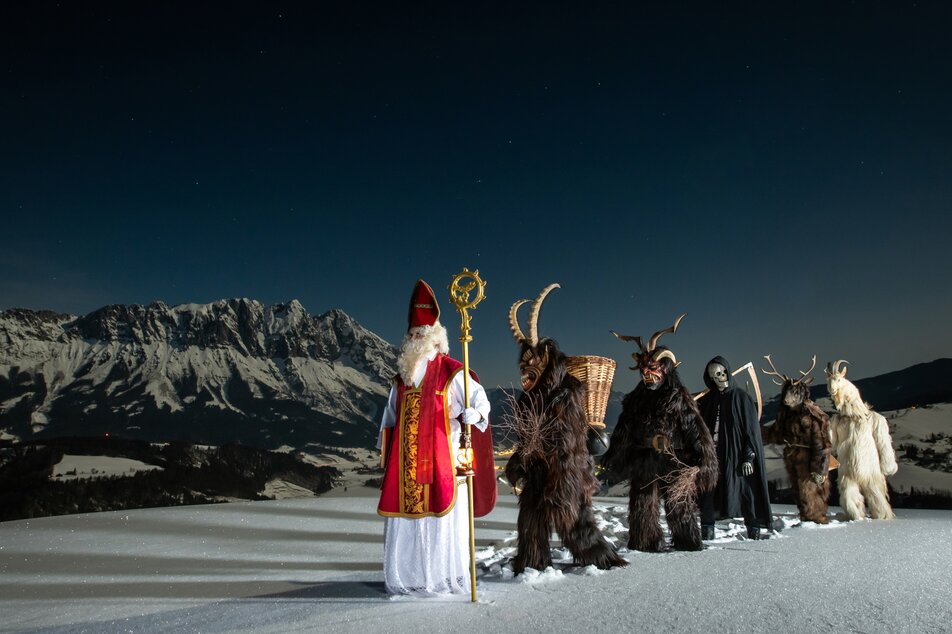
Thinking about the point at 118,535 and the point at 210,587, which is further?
the point at 118,535

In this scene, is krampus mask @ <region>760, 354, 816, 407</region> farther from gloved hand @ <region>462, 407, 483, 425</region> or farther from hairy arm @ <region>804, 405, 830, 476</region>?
gloved hand @ <region>462, 407, 483, 425</region>

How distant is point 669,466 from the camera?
5.34m

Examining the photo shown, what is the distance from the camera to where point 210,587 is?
181 inches

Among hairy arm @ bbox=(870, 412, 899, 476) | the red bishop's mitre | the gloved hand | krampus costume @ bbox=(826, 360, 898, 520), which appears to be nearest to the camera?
the gloved hand

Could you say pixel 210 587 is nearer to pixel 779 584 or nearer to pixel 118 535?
pixel 118 535

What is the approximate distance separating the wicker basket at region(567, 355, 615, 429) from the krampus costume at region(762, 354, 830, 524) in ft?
11.4

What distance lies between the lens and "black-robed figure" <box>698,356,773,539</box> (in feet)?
20.1

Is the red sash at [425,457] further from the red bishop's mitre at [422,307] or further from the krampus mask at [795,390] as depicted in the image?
the krampus mask at [795,390]

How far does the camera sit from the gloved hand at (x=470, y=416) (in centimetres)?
414

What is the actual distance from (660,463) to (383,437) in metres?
2.44

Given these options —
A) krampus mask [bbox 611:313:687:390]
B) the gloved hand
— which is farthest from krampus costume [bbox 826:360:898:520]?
the gloved hand

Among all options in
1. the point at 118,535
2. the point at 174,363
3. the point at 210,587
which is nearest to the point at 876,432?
the point at 210,587

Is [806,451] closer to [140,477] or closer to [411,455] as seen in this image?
[411,455]

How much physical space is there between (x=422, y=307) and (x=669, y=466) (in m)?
2.56
